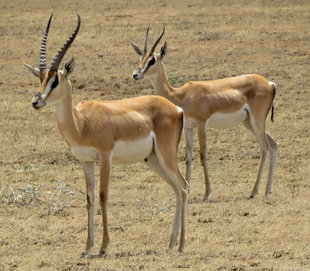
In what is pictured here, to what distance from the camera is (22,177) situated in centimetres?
1034

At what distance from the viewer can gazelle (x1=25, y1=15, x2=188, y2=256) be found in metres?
7.04

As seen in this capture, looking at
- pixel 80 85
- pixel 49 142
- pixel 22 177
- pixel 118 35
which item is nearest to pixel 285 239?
pixel 22 177

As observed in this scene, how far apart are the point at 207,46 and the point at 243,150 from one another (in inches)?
298

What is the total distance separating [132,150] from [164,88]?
123 inches

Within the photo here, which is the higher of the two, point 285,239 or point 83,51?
point 285,239

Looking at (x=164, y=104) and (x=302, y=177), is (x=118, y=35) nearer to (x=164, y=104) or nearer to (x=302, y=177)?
(x=302, y=177)

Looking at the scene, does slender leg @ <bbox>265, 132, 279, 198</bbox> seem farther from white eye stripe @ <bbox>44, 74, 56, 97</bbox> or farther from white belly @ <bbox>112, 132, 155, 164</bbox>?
white eye stripe @ <bbox>44, 74, 56, 97</bbox>

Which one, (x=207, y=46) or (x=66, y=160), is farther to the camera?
(x=207, y=46)

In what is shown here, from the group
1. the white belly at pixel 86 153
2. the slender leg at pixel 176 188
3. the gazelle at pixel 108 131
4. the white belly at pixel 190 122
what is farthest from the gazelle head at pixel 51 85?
the white belly at pixel 190 122

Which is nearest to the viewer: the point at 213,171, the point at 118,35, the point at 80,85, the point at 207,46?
the point at 213,171

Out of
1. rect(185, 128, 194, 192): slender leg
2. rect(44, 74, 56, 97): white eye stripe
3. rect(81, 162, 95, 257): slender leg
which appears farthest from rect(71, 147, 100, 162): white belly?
rect(185, 128, 194, 192): slender leg

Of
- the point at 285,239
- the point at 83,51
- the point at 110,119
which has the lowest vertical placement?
the point at 83,51

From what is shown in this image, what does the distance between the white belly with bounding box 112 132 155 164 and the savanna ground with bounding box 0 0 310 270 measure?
838 millimetres

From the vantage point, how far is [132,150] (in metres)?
→ 7.32
